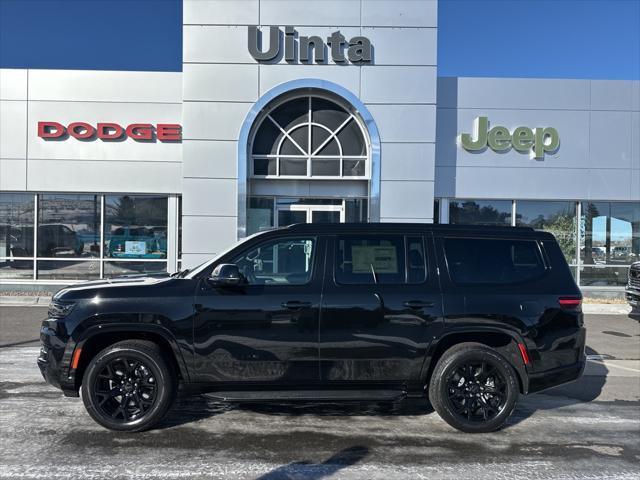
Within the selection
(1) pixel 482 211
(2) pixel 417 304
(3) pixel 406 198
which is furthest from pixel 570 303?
(1) pixel 482 211

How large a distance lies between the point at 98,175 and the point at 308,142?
6012mm

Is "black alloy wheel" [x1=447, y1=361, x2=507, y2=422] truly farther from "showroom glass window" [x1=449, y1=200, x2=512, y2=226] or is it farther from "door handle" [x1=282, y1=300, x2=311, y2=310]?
"showroom glass window" [x1=449, y1=200, x2=512, y2=226]

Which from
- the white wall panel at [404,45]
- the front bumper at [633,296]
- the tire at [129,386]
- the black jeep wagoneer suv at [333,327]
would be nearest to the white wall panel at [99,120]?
the white wall panel at [404,45]

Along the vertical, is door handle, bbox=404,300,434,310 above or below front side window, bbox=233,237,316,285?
below

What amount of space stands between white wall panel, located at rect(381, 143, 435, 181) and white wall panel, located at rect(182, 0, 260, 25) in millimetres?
4723

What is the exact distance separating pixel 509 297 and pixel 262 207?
31.0 feet

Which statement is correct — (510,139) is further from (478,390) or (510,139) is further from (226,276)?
(226,276)

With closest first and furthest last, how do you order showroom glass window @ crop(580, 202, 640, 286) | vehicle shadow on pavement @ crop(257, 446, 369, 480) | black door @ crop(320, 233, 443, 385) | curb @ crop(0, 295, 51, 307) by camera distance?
vehicle shadow on pavement @ crop(257, 446, 369, 480), black door @ crop(320, 233, 443, 385), curb @ crop(0, 295, 51, 307), showroom glass window @ crop(580, 202, 640, 286)

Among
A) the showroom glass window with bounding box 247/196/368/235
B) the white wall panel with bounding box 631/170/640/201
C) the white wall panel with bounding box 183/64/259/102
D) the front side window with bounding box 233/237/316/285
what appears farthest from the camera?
the white wall panel with bounding box 631/170/640/201

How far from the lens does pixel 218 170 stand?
13.1 m

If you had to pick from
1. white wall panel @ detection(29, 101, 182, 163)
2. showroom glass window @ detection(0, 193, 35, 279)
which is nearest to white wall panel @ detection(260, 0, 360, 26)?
white wall panel @ detection(29, 101, 182, 163)

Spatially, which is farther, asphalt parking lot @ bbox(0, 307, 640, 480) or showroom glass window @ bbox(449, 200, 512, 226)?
showroom glass window @ bbox(449, 200, 512, 226)

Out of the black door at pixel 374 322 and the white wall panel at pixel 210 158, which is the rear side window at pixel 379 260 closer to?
the black door at pixel 374 322

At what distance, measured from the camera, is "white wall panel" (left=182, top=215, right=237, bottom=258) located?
513 inches
